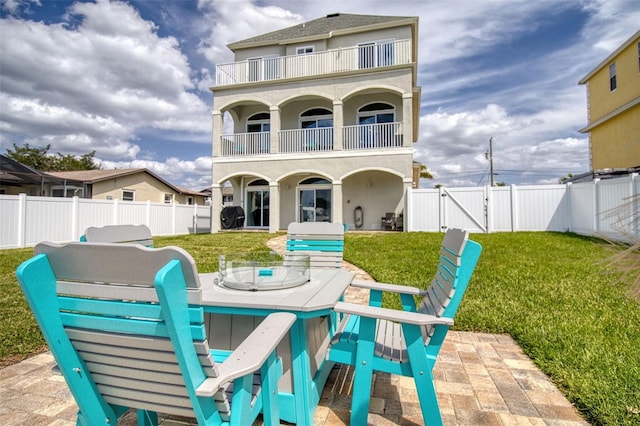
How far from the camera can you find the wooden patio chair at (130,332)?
1.04 meters

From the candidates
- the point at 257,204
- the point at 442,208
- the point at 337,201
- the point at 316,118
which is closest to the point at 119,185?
the point at 257,204

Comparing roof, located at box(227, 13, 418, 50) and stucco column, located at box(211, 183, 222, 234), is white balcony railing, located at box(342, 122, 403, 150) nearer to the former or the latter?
roof, located at box(227, 13, 418, 50)

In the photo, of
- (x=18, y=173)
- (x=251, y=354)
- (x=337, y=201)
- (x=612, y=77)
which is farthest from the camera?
(x=612, y=77)

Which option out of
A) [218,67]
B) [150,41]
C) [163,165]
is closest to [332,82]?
[218,67]

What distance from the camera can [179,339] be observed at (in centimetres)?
103

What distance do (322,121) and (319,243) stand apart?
13241mm

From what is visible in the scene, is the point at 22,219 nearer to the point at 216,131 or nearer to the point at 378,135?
the point at 216,131

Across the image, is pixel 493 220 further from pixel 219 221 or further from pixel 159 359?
pixel 159 359

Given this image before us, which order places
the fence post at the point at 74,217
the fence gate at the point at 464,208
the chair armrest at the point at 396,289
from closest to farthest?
1. the chair armrest at the point at 396,289
2. the fence post at the point at 74,217
3. the fence gate at the point at 464,208

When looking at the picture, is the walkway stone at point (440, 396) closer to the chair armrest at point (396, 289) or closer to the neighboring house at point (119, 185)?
the chair armrest at point (396, 289)

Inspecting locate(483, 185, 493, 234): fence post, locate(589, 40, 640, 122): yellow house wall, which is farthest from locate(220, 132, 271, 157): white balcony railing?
locate(589, 40, 640, 122): yellow house wall

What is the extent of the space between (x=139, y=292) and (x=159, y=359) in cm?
27

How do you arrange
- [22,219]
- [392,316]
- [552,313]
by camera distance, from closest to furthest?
1. [392,316]
2. [552,313]
3. [22,219]

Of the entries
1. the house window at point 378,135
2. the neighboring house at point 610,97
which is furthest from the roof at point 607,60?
the house window at point 378,135
